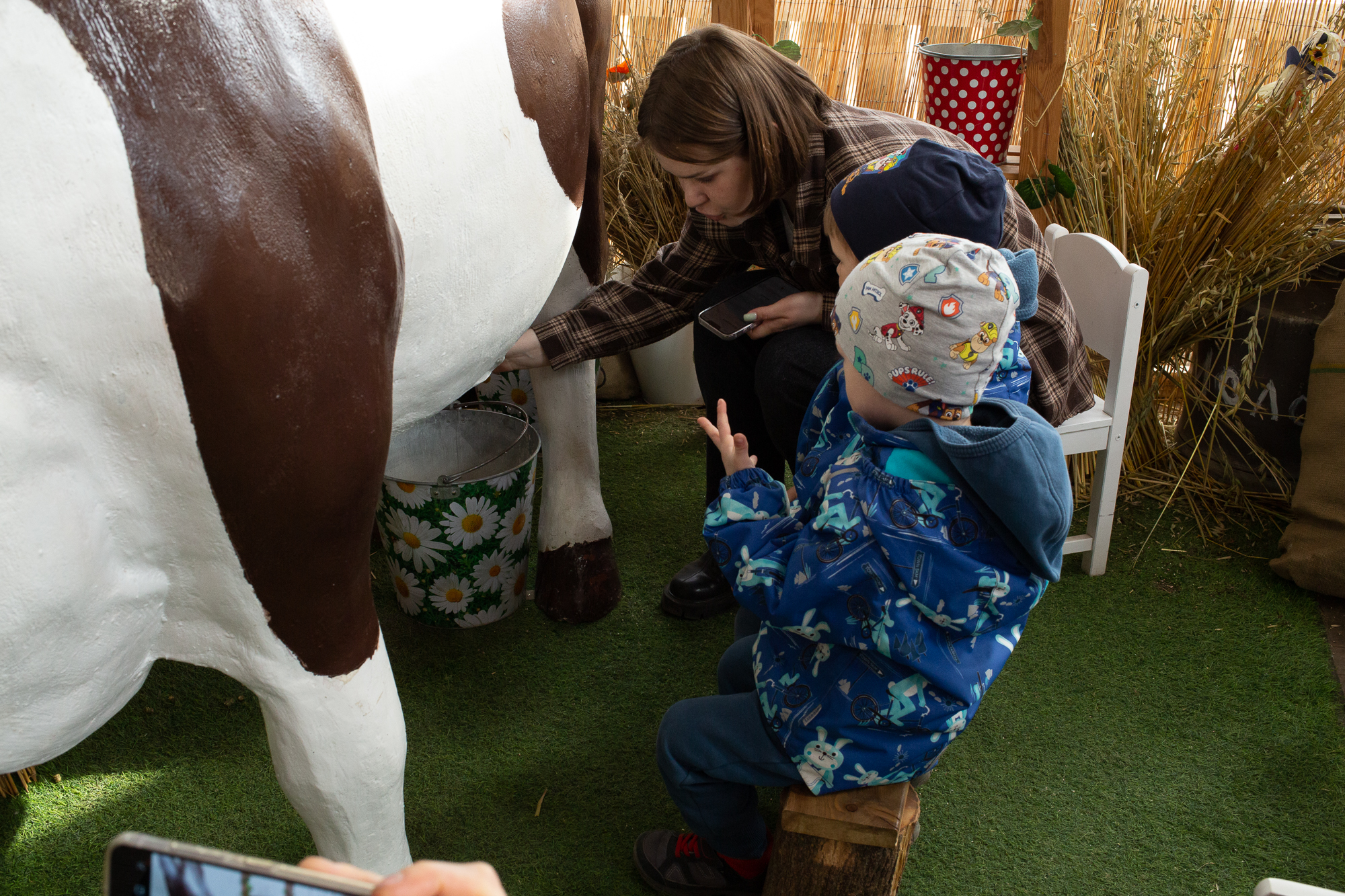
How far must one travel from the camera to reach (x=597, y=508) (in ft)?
6.00

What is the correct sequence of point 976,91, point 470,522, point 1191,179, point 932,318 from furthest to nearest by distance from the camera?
point 976,91 → point 1191,179 → point 470,522 → point 932,318

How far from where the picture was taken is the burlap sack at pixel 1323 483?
6.16ft

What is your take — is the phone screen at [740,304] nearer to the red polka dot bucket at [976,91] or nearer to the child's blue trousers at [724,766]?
the child's blue trousers at [724,766]

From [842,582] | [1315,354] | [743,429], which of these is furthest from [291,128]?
[1315,354]

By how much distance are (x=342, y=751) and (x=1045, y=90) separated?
80.2 inches

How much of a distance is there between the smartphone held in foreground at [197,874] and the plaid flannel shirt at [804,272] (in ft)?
Answer: 4.03

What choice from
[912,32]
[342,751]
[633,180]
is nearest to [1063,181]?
[912,32]

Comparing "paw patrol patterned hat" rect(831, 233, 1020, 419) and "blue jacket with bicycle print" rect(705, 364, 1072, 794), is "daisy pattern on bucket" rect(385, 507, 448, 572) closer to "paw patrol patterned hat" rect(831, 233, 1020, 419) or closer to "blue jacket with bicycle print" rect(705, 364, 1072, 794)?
"blue jacket with bicycle print" rect(705, 364, 1072, 794)

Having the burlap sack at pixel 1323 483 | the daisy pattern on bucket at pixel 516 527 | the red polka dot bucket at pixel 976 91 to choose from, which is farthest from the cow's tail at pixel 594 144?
the burlap sack at pixel 1323 483

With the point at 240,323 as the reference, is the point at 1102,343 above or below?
below

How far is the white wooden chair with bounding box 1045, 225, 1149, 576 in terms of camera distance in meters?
1.81

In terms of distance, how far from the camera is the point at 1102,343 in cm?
191

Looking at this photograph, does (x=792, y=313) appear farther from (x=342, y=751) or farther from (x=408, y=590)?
(x=342, y=751)

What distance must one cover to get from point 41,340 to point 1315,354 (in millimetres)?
2113
